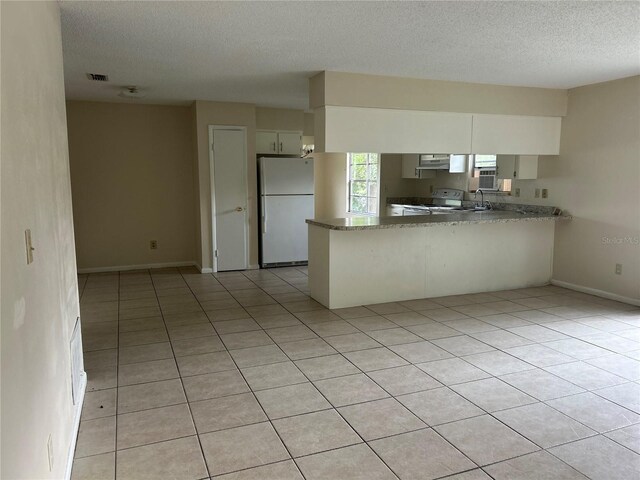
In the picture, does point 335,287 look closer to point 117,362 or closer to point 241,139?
point 117,362

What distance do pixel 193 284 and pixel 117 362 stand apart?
2.44 metres

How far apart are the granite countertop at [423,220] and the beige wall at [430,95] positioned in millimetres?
1162

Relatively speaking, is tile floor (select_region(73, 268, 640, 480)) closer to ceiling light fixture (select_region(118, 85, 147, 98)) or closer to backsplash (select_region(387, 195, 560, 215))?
backsplash (select_region(387, 195, 560, 215))

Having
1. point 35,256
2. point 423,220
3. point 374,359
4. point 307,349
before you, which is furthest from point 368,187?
point 35,256

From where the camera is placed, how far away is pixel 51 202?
2.21m

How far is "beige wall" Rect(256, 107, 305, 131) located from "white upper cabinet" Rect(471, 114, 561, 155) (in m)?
2.98

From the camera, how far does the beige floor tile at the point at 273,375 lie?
3074 mm

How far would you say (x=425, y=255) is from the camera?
5168 millimetres

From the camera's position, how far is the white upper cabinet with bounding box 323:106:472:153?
452cm

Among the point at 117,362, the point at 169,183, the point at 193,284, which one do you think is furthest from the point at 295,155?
the point at 117,362

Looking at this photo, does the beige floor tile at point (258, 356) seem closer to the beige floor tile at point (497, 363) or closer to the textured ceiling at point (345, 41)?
the beige floor tile at point (497, 363)

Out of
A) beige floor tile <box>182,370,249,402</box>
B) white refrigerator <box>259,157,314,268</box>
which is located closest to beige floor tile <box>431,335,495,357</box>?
beige floor tile <box>182,370,249,402</box>

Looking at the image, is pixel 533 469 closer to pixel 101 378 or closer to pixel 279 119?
pixel 101 378

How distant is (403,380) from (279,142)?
4895mm
